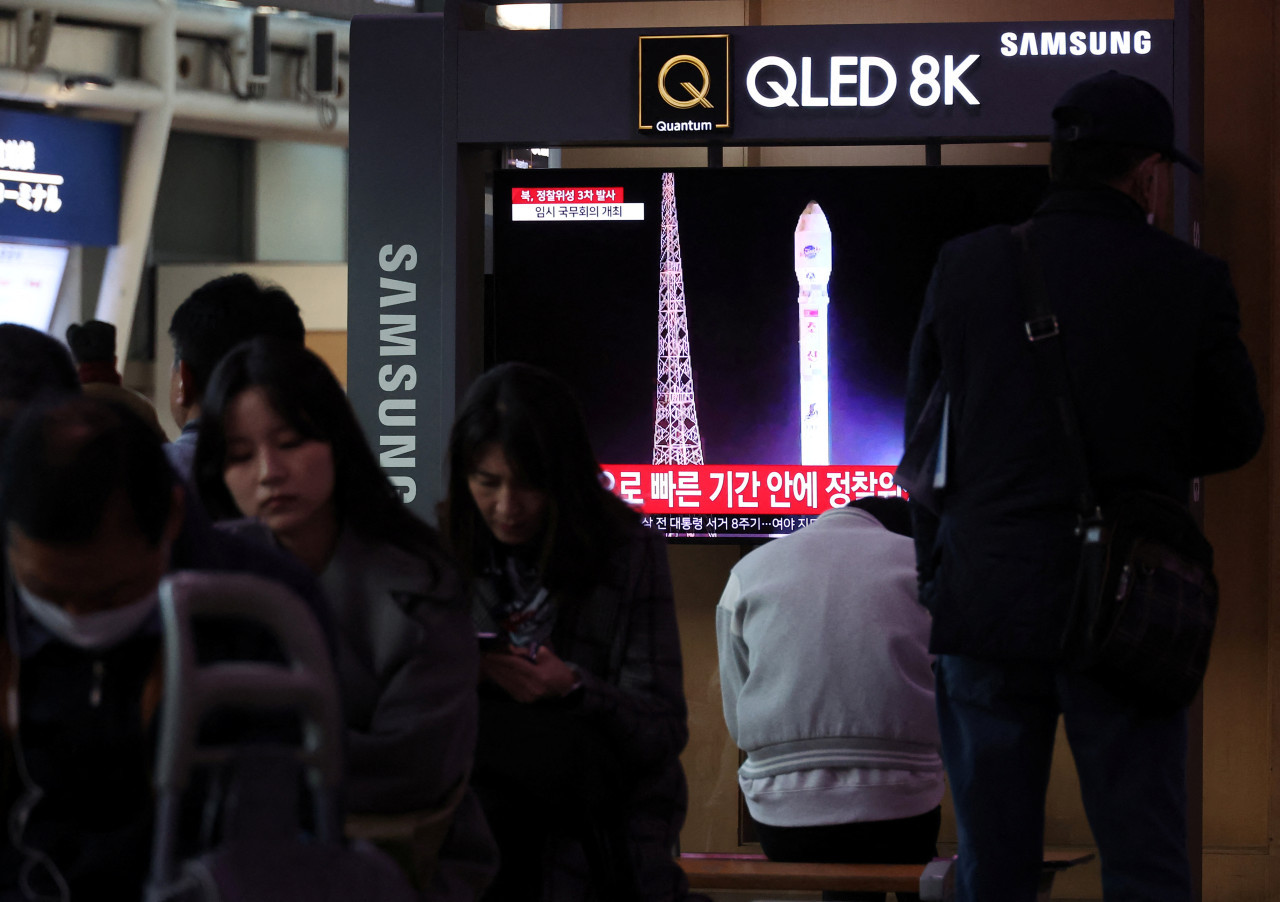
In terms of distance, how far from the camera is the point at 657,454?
4.38 m

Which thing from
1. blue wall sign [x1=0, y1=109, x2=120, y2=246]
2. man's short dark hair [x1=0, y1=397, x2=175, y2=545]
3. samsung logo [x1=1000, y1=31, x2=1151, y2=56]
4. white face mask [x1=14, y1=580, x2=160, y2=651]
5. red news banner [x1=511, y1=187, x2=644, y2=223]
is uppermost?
blue wall sign [x1=0, y1=109, x2=120, y2=246]

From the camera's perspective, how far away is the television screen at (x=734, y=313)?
4.33 metres

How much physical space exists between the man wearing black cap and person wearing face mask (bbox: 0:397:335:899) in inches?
48.6

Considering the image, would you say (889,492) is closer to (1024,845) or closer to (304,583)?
(1024,845)

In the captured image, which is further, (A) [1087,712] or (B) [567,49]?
(B) [567,49]

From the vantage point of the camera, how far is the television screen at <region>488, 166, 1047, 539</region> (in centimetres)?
433

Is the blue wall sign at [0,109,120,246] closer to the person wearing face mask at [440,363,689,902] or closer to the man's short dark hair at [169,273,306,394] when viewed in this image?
the man's short dark hair at [169,273,306,394]

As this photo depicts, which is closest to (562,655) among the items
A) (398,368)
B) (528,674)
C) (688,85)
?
(528,674)

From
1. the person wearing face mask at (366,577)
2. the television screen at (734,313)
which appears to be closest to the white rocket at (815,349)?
the television screen at (734,313)

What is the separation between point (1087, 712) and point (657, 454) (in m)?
2.11

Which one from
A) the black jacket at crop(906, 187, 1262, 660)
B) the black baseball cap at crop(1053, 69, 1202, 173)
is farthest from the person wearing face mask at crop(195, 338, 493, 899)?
the black baseball cap at crop(1053, 69, 1202, 173)

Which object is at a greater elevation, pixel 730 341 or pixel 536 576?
pixel 730 341

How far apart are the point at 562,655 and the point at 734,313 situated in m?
2.04

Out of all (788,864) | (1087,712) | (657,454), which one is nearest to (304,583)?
(1087,712)
